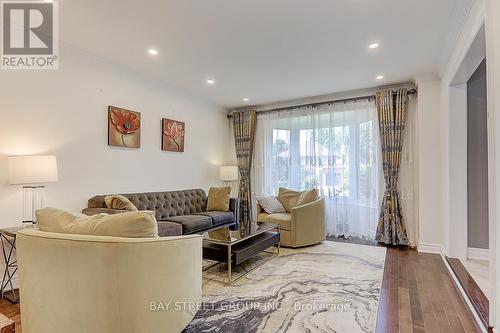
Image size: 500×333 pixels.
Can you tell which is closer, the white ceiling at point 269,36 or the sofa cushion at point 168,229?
the white ceiling at point 269,36

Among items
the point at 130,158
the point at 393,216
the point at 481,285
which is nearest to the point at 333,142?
the point at 393,216

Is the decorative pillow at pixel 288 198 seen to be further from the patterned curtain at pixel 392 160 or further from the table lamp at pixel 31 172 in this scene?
the table lamp at pixel 31 172

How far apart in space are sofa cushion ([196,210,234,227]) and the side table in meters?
2.28

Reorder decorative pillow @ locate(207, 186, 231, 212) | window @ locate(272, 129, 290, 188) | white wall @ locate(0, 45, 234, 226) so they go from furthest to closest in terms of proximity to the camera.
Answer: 1. window @ locate(272, 129, 290, 188)
2. decorative pillow @ locate(207, 186, 231, 212)
3. white wall @ locate(0, 45, 234, 226)

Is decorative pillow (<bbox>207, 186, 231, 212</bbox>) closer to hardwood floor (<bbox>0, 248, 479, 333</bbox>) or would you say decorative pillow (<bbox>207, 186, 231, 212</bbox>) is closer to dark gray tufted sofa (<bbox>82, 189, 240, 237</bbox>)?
dark gray tufted sofa (<bbox>82, 189, 240, 237</bbox>)

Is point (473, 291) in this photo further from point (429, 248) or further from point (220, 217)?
point (220, 217)

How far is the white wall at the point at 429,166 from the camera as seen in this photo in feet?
13.3

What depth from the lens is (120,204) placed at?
Answer: 3332mm

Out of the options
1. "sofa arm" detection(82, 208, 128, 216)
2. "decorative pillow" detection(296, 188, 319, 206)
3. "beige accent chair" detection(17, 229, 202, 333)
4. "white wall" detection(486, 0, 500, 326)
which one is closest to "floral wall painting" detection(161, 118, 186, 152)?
"sofa arm" detection(82, 208, 128, 216)

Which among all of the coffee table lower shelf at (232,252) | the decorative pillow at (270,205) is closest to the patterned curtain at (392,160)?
the decorative pillow at (270,205)

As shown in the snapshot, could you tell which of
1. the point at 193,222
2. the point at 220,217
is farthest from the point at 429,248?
the point at 193,222

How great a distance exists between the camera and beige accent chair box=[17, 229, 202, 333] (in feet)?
5.01

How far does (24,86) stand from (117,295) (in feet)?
8.54

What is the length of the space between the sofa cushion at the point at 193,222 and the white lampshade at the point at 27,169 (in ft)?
5.41
